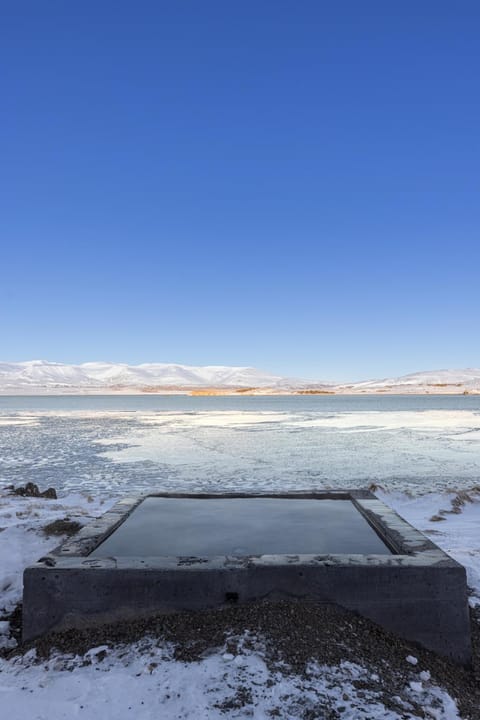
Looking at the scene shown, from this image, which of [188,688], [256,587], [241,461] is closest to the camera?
[188,688]

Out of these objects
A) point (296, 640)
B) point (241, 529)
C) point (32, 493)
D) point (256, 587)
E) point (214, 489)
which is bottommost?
point (214, 489)

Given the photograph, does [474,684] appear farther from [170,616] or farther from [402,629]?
[170,616]

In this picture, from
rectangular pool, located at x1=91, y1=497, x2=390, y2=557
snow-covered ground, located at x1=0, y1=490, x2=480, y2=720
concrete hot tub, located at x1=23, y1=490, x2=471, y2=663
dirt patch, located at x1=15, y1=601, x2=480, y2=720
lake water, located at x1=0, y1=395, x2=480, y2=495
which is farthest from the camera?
lake water, located at x1=0, y1=395, x2=480, y2=495

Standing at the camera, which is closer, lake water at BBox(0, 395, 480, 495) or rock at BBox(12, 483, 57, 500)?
rock at BBox(12, 483, 57, 500)

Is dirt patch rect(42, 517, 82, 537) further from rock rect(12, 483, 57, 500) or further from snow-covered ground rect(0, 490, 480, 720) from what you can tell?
rock rect(12, 483, 57, 500)

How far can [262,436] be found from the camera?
24.0 m

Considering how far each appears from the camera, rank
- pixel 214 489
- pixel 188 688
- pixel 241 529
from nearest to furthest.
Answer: pixel 188 688 → pixel 241 529 → pixel 214 489

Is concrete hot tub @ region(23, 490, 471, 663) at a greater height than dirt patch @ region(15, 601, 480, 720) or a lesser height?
greater

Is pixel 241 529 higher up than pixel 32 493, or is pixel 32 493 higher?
pixel 241 529

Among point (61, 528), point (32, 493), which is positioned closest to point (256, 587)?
point (61, 528)

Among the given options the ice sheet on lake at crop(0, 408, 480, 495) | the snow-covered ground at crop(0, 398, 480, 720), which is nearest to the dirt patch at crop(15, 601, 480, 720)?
the snow-covered ground at crop(0, 398, 480, 720)

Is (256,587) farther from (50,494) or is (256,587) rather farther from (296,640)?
(50,494)

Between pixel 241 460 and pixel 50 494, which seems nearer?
pixel 50 494

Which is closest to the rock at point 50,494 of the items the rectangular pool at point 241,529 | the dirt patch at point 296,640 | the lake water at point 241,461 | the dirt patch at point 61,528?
the lake water at point 241,461
